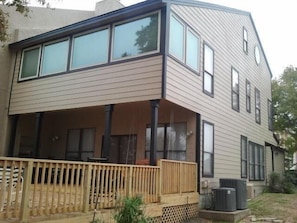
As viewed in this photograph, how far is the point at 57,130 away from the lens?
1378 centimetres

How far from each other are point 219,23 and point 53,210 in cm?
998

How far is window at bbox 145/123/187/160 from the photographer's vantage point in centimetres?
1002

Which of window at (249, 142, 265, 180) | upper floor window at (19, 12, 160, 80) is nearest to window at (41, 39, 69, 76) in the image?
upper floor window at (19, 12, 160, 80)

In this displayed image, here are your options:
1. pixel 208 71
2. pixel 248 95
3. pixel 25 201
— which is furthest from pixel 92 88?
pixel 248 95

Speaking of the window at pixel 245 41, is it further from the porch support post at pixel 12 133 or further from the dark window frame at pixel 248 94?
the porch support post at pixel 12 133

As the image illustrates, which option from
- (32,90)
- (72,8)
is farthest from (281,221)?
(72,8)

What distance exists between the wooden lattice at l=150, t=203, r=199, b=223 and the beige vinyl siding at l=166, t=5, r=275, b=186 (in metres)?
1.58

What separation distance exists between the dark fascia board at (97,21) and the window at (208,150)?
13.3 ft

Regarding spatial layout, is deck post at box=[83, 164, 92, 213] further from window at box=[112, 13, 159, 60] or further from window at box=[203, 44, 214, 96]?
window at box=[203, 44, 214, 96]

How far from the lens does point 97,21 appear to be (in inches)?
382

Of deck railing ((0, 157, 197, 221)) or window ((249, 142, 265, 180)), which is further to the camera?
window ((249, 142, 265, 180))

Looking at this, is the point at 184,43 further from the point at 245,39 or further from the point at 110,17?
the point at 245,39

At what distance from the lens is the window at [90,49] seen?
9711 mm

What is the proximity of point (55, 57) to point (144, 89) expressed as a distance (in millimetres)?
4457
